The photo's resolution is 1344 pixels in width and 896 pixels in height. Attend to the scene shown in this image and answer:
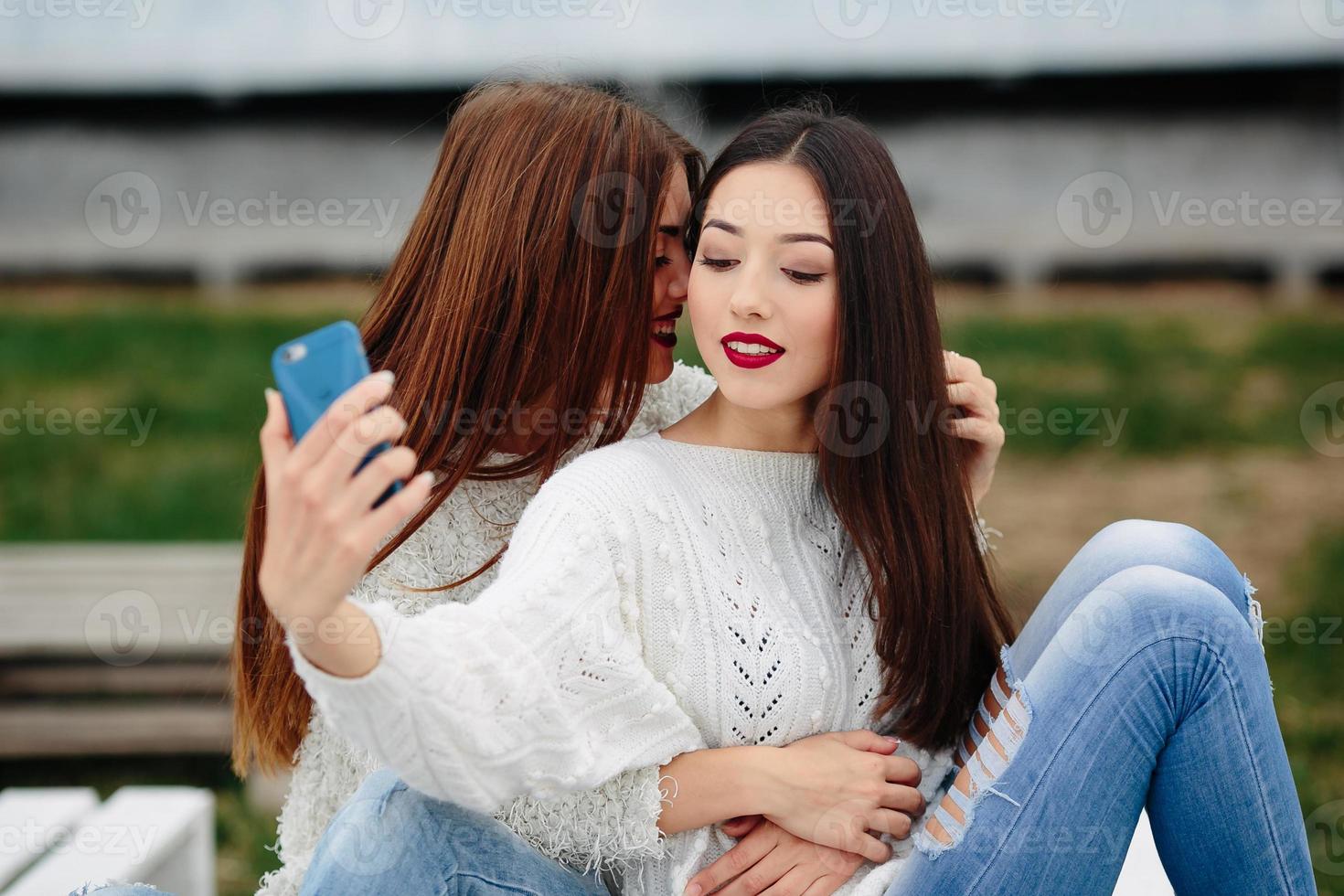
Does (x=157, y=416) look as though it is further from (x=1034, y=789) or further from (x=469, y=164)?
(x=1034, y=789)

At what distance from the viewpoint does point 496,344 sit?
1.67m

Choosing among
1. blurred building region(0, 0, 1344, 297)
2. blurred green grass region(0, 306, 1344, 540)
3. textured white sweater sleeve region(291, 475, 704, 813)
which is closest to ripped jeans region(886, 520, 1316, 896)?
textured white sweater sleeve region(291, 475, 704, 813)

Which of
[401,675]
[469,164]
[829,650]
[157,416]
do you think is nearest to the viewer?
[401,675]

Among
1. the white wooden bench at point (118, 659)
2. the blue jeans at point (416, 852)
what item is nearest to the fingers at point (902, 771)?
the blue jeans at point (416, 852)

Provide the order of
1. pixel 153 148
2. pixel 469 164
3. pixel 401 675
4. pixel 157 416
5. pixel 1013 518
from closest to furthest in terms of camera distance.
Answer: pixel 401 675
pixel 469 164
pixel 1013 518
pixel 157 416
pixel 153 148

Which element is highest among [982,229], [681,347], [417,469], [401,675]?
[982,229]

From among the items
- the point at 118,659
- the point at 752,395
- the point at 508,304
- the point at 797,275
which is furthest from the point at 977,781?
the point at 118,659

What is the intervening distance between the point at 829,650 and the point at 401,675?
2.04 ft

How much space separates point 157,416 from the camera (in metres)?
5.14

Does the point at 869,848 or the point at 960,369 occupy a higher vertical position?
the point at 960,369

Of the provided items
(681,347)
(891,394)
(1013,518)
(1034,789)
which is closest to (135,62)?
(681,347)

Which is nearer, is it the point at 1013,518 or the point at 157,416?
the point at 1013,518

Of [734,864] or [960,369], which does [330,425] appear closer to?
[734,864]

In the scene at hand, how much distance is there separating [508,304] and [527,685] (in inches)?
24.2
